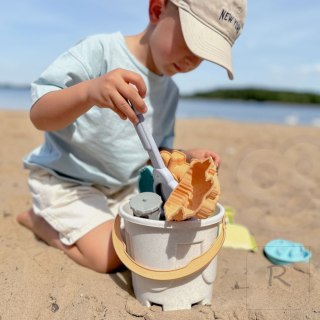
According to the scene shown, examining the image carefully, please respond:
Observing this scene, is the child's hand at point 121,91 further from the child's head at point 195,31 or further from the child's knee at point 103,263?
the child's knee at point 103,263

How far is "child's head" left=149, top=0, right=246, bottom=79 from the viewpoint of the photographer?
1.21 m

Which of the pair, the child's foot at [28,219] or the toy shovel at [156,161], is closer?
the toy shovel at [156,161]

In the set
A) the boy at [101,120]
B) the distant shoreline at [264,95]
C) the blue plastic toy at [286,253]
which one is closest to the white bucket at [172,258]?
the boy at [101,120]

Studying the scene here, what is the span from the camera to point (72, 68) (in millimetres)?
1312

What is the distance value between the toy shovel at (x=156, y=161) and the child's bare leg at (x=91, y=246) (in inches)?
12.8

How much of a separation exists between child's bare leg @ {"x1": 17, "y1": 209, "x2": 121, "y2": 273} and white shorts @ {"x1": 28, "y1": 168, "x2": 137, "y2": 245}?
2 centimetres

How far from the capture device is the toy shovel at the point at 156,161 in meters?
1.06

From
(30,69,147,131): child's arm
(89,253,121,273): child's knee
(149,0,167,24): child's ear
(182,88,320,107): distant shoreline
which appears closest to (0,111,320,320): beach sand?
(89,253,121,273): child's knee

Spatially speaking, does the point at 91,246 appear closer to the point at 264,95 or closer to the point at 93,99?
the point at 93,99

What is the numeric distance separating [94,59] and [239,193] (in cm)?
132

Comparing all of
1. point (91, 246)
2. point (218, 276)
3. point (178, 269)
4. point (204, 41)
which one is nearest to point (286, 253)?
point (218, 276)

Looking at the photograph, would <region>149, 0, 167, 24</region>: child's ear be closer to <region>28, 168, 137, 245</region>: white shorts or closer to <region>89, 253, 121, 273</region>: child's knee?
<region>28, 168, 137, 245</region>: white shorts

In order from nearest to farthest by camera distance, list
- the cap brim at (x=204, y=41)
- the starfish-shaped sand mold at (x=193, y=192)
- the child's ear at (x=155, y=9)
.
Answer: the starfish-shaped sand mold at (x=193, y=192) → the cap brim at (x=204, y=41) → the child's ear at (x=155, y=9)

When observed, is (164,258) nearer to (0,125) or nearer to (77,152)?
(77,152)
